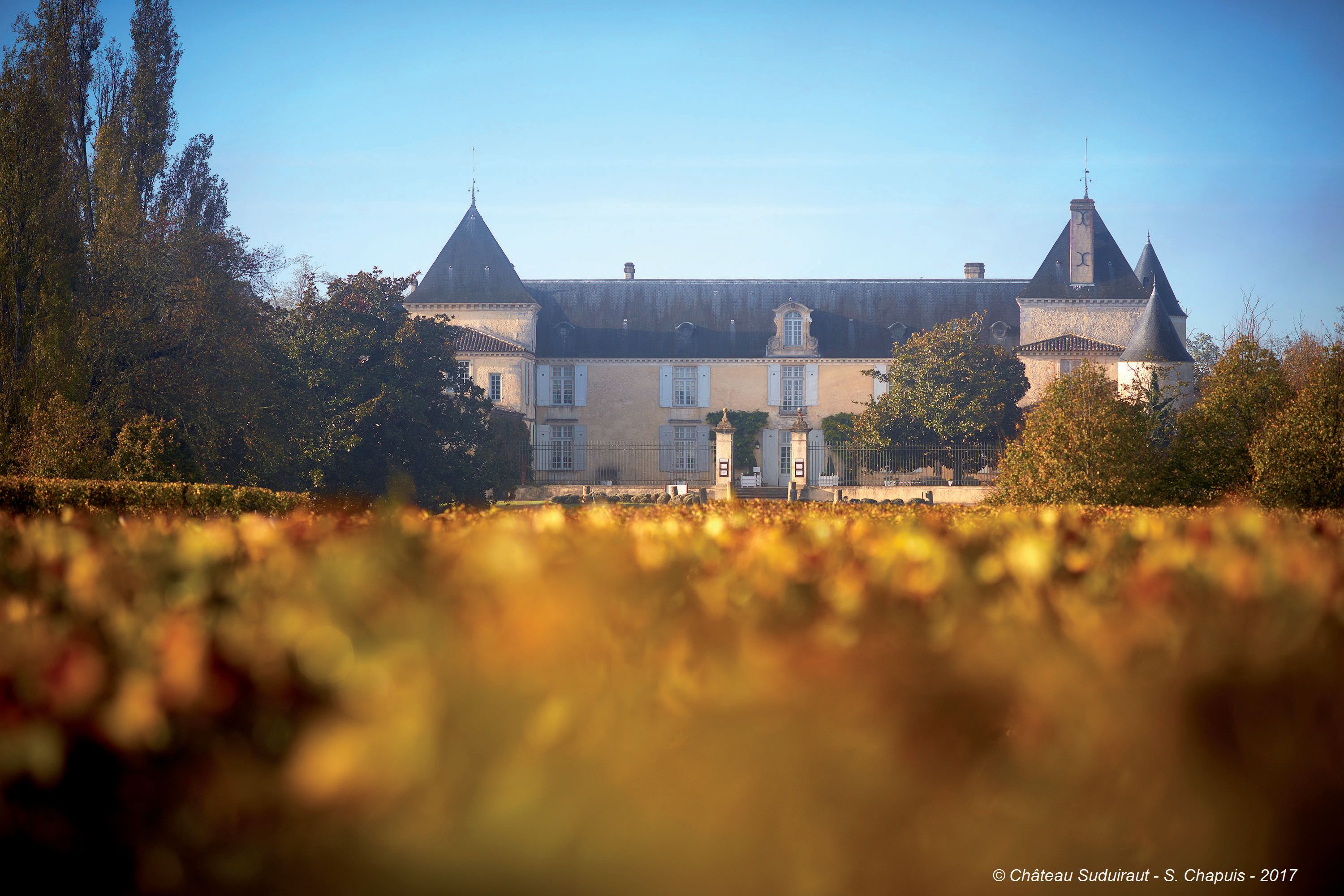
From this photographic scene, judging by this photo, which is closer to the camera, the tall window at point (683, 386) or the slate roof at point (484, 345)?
the slate roof at point (484, 345)

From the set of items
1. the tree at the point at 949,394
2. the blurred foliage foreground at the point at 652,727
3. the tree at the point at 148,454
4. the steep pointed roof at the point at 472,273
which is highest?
the steep pointed roof at the point at 472,273

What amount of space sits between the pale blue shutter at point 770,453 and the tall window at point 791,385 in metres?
1.29

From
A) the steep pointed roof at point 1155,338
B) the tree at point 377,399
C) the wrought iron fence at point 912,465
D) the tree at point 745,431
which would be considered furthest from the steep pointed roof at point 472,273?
the steep pointed roof at point 1155,338

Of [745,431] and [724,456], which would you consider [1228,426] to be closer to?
[724,456]

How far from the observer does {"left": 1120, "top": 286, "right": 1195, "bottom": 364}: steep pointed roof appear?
102ft

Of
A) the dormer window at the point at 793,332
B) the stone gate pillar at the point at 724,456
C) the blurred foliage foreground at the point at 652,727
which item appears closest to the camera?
the blurred foliage foreground at the point at 652,727

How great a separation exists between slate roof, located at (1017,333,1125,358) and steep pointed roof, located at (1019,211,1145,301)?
201cm

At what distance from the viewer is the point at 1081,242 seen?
38.9m

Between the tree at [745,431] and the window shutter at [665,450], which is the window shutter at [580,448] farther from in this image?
the tree at [745,431]

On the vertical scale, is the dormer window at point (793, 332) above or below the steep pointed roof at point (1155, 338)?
above

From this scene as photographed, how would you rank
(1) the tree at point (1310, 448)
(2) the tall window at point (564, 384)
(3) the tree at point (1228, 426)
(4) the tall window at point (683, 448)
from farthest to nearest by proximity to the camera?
(2) the tall window at point (564, 384)
(4) the tall window at point (683, 448)
(3) the tree at point (1228, 426)
(1) the tree at point (1310, 448)

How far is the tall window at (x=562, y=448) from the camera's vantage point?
3838 centimetres

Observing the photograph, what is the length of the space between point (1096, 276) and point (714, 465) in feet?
58.9

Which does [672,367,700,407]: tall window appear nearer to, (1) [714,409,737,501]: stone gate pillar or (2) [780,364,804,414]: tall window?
(2) [780,364,804,414]: tall window
